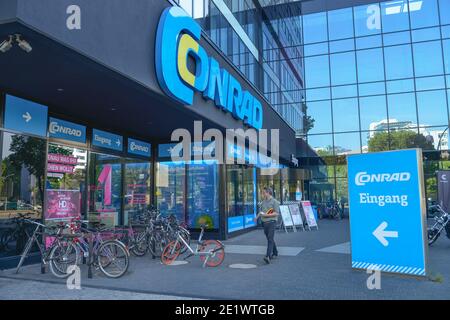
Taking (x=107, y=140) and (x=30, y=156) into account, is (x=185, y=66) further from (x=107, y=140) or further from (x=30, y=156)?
(x=30, y=156)

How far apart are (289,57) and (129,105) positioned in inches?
841

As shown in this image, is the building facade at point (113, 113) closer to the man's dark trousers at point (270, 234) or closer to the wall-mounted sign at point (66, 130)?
the wall-mounted sign at point (66, 130)

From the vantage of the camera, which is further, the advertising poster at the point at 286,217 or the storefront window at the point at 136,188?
the advertising poster at the point at 286,217

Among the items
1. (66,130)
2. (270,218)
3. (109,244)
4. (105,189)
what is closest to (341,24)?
(105,189)

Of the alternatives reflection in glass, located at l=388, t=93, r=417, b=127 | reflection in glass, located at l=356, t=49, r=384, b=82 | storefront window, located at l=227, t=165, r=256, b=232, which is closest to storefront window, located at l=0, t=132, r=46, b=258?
storefront window, located at l=227, t=165, r=256, b=232

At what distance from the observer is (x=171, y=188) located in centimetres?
1481

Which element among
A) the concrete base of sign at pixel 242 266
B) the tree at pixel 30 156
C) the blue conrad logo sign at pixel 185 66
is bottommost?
the concrete base of sign at pixel 242 266

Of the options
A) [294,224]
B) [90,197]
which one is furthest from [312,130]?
[90,197]

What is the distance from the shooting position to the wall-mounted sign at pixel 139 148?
44.0 ft

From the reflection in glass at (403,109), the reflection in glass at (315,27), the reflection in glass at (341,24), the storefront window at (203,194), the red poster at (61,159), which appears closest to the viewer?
the red poster at (61,159)

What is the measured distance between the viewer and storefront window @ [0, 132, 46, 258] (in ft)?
27.9

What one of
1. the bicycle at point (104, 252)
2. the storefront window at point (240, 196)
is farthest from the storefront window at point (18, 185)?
the storefront window at point (240, 196)

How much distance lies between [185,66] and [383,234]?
19.0 ft
